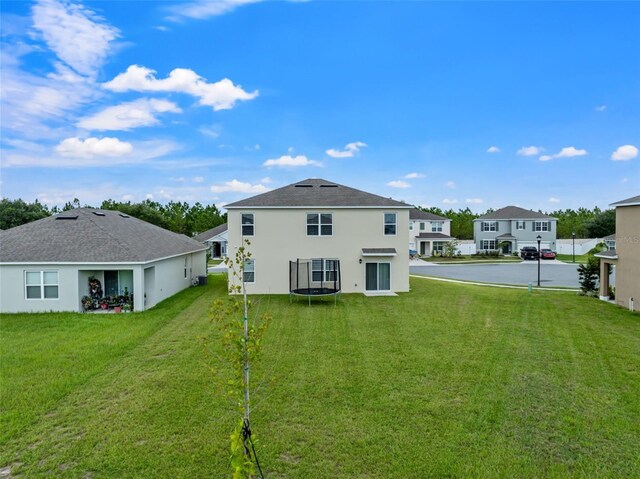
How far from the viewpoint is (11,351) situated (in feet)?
35.5

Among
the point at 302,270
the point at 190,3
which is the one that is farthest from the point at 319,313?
the point at 190,3

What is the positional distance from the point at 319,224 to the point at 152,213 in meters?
40.6

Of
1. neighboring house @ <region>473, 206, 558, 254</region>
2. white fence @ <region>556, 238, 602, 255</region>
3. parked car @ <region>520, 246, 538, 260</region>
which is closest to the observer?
parked car @ <region>520, 246, 538, 260</region>

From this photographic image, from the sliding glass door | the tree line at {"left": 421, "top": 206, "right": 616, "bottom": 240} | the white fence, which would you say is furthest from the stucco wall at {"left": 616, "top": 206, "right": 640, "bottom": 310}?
the tree line at {"left": 421, "top": 206, "right": 616, "bottom": 240}

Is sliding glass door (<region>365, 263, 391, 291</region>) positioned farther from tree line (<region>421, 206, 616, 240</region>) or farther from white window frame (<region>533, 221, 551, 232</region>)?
tree line (<region>421, 206, 616, 240</region>)

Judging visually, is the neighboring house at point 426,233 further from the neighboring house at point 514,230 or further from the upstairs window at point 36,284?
the upstairs window at point 36,284

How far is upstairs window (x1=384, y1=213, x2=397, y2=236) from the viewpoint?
2147 centimetres

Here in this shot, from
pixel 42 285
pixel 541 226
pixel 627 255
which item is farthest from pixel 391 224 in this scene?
pixel 541 226

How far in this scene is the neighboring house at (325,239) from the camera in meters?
20.9

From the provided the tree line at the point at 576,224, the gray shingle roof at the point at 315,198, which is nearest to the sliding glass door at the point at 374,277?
the gray shingle roof at the point at 315,198

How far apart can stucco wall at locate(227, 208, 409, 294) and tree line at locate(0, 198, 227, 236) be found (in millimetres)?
26402

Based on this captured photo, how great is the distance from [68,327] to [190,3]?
12.4 metres

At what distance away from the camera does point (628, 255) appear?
54.3ft

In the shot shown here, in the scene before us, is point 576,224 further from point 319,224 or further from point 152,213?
point 152,213
